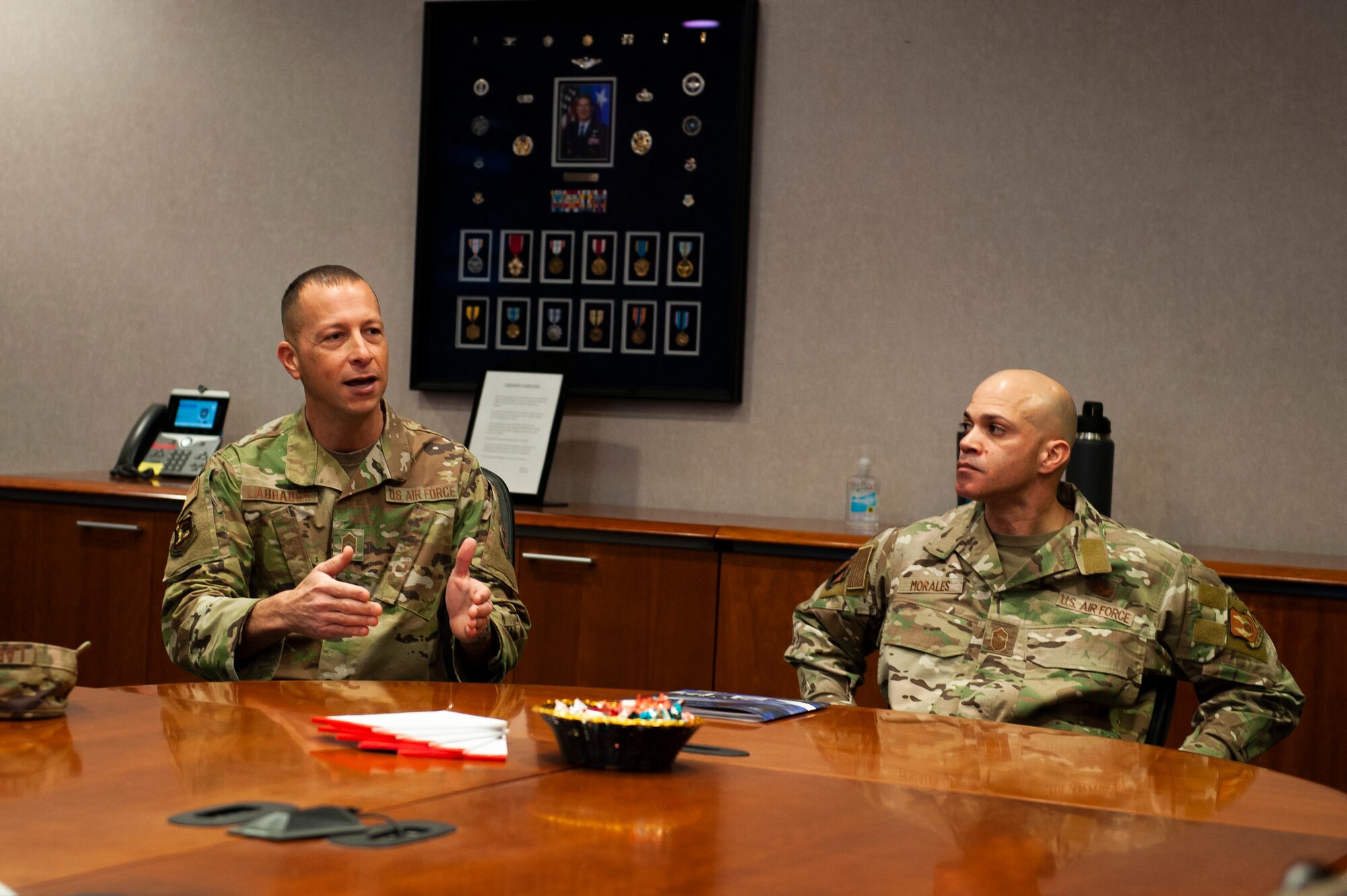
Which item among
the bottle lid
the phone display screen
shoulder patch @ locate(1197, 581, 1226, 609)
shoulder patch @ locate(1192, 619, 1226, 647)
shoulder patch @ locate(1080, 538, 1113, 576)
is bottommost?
shoulder patch @ locate(1192, 619, 1226, 647)

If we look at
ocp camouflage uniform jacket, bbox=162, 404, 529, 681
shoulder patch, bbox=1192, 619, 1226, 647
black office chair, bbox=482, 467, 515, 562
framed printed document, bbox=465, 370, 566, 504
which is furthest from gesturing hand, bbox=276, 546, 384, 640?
framed printed document, bbox=465, 370, 566, 504

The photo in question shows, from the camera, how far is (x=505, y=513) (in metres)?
2.65

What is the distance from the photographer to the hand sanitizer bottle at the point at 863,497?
12.4 ft

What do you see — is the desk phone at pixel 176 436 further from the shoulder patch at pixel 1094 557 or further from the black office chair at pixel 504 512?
the shoulder patch at pixel 1094 557

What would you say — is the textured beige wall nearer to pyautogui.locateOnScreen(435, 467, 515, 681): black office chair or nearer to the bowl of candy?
pyautogui.locateOnScreen(435, 467, 515, 681): black office chair

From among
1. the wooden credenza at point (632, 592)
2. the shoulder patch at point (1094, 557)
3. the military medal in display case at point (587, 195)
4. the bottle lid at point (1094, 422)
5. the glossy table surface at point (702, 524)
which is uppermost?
the military medal in display case at point (587, 195)

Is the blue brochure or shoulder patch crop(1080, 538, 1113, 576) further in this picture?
shoulder patch crop(1080, 538, 1113, 576)

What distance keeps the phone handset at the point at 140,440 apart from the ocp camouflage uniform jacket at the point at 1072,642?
242 cm

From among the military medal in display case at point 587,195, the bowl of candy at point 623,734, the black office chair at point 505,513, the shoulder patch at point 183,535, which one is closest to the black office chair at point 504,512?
the black office chair at point 505,513

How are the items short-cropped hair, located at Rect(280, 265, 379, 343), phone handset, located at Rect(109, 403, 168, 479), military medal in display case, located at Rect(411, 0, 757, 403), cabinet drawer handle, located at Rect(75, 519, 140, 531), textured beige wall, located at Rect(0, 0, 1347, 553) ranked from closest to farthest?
1. short-cropped hair, located at Rect(280, 265, 379, 343)
2. textured beige wall, located at Rect(0, 0, 1347, 553)
3. cabinet drawer handle, located at Rect(75, 519, 140, 531)
4. military medal in display case, located at Rect(411, 0, 757, 403)
5. phone handset, located at Rect(109, 403, 168, 479)

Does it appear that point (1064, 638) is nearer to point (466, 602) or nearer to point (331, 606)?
point (466, 602)

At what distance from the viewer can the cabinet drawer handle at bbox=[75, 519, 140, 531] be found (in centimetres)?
375

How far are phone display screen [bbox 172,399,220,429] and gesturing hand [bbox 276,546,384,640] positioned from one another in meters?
2.34

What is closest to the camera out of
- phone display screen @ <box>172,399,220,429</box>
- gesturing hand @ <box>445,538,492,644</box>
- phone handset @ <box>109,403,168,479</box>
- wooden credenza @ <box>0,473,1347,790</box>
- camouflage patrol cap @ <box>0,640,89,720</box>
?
camouflage patrol cap @ <box>0,640,89,720</box>
